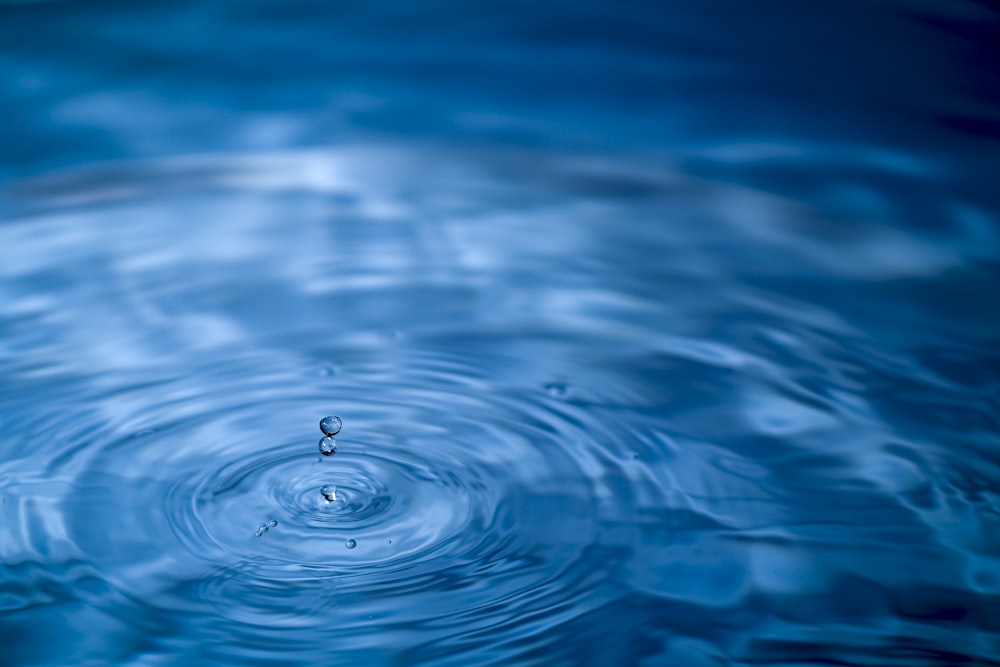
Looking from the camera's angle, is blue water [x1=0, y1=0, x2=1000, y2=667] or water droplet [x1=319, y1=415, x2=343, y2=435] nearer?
blue water [x1=0, y1=0, x2=1000, y2=667]

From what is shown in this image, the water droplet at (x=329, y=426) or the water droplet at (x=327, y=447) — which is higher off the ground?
the water droplet at (x=329, y=426)

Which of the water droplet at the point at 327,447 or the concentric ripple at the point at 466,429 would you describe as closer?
the concentric ripple at the point at 466,429

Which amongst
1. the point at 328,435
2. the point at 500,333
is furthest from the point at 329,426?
the point at 500,333

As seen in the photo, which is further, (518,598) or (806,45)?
(806,45)

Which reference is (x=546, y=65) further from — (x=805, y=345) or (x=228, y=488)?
(x=228, y=488)

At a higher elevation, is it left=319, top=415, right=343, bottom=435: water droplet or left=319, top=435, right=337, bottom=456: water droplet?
left=319, top=415, right=343, bottom=435: water droplet

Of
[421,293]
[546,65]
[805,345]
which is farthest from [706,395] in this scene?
[546,65]
